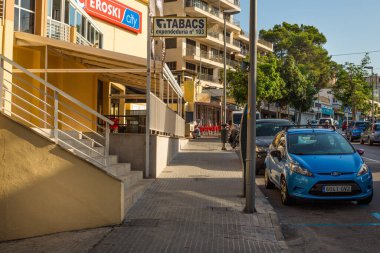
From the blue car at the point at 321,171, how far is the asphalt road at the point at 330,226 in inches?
10.9

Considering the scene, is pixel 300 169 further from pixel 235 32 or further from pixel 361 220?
pixel 235 32

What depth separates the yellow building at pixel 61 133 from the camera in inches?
264

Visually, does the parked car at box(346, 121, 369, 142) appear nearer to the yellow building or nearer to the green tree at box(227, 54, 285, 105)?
the green tree at box(227, 54, 285, 105)

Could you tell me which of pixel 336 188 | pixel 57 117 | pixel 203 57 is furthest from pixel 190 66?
pixel 336 188

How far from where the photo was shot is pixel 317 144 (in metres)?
9.93

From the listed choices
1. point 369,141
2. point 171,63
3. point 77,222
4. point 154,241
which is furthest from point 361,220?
point 171,63

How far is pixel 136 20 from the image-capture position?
32.2 m

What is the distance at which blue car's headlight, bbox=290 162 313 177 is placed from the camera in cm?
862

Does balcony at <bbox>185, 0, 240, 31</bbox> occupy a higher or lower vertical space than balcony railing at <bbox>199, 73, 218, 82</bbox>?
higher

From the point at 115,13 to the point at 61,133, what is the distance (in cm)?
2193

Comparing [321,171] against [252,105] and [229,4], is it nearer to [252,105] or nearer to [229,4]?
[252,105]

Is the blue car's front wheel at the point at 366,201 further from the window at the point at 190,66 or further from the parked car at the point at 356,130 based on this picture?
the window at the point at 190,66

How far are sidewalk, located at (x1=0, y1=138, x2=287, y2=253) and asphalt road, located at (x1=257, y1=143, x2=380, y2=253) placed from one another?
276 mm

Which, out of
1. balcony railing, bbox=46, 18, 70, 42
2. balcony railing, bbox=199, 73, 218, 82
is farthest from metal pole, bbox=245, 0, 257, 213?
balcony railing, bbox=199, 73, 218, 82
